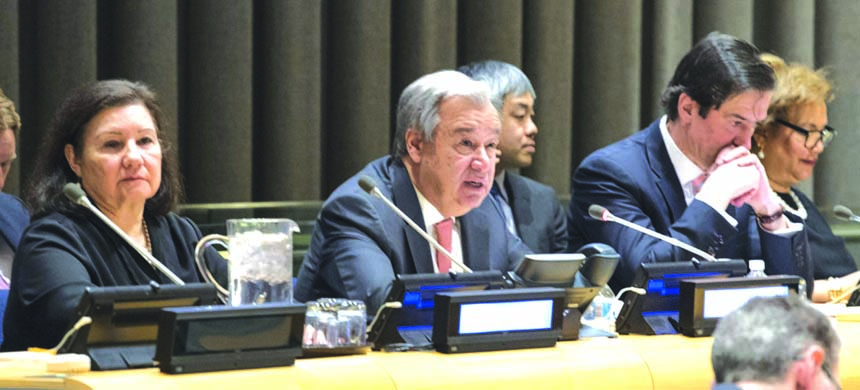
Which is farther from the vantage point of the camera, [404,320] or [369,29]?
[369,29]

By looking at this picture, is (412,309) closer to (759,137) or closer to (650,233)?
(650,233)

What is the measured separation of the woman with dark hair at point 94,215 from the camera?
2.88 meters

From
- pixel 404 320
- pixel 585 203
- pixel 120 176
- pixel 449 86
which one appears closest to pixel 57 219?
pixel 120 176

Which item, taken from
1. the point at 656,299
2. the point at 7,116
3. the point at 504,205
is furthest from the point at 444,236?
the point at 7,116

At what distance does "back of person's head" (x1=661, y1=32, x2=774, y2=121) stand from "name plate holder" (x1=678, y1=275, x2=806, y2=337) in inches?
37.8

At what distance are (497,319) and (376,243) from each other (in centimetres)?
60

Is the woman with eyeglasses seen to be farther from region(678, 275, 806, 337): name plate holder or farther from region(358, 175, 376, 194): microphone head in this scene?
region(358, 175, 376, 194): microphone head

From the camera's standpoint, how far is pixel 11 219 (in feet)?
12.8

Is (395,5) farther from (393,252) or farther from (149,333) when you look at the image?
(149,333)

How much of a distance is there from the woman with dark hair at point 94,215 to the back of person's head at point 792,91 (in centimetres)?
191

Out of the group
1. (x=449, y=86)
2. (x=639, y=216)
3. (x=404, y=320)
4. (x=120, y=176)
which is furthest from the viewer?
(x=639, y=216)

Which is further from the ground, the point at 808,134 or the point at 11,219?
the point at 808,134

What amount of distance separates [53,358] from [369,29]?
9.73ft

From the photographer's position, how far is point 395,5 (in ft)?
17.7
